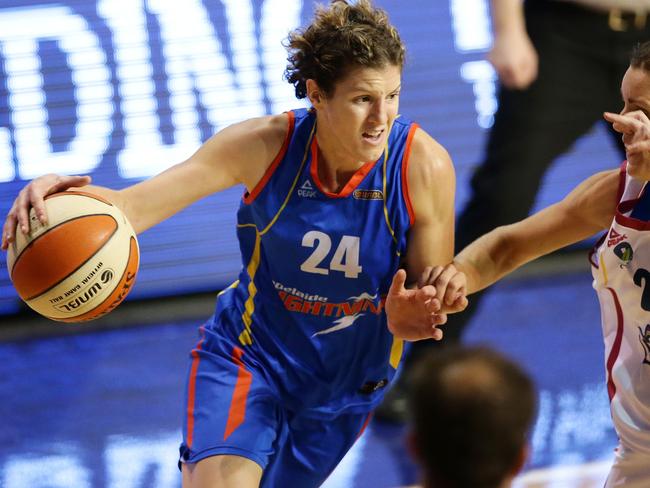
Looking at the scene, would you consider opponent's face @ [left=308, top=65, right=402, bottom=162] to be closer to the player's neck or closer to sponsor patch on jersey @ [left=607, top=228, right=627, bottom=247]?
the player's neck

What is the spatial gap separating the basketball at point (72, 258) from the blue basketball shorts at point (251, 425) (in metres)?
0.45

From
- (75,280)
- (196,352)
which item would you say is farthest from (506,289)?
(75,280)

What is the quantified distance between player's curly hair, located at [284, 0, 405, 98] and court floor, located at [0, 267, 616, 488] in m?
1.54

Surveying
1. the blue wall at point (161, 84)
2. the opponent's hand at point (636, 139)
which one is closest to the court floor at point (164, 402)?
the blue wall at point (161, 84)

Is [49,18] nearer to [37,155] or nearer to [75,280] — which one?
[37,155]

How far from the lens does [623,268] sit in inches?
118

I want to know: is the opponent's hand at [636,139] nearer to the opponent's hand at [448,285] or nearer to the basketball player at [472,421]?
the opponent's hand at [448,285]

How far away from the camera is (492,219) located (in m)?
5.03

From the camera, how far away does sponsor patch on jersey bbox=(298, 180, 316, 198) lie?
3430 mm

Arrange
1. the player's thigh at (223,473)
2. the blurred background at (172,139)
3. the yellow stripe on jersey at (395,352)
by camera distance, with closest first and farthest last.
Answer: the player's thigh at (223,473), the yellow stripe on jersey at (395,352), the blurred background at (172,139)

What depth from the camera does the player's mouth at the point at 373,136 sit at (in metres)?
3.29

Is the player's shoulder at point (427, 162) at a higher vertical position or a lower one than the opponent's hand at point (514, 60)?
higher

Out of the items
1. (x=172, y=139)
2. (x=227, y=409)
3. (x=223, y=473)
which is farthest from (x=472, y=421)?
(x=172, y=139)

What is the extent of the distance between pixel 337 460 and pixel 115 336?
2.79 metres
